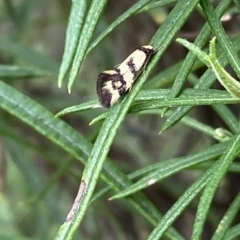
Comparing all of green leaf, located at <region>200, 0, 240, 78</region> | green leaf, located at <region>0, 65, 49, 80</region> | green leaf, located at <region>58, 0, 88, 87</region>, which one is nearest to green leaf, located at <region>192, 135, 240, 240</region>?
green leaf, located at <region>200, 0, 240, 78</region>

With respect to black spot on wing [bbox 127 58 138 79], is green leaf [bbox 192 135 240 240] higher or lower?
lower

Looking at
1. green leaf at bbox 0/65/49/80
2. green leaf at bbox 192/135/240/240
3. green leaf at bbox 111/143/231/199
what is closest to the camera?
green leaf at bbox 192/135/240/240

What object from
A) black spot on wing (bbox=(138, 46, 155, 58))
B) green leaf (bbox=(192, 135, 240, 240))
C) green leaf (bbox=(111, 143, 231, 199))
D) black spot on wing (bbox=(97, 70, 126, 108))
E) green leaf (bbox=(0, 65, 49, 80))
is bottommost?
green leaf (bbox=(192, 135, 240, 240))

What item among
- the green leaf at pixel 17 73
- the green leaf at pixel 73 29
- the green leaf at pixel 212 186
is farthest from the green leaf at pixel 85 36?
the green leaf at pixel 17 73

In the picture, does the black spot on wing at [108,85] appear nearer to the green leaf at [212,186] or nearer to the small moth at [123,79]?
the small moth at [123,79]

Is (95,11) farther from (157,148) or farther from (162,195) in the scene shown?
(157,148)

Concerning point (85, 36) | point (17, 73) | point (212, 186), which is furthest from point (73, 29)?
point (17, 73)

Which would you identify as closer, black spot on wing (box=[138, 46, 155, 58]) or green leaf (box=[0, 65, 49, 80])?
black spot on wing (box=[138, 46, 155, 58])

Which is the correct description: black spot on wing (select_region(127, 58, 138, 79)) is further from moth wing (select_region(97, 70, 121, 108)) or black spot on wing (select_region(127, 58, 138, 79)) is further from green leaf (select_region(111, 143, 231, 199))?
green leaf (select_region(111, 143, 231, 199))

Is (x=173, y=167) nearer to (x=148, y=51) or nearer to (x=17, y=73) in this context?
(x=148, y=51)

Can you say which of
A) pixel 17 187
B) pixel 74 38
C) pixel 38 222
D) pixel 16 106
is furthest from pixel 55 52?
pixel 74 38
